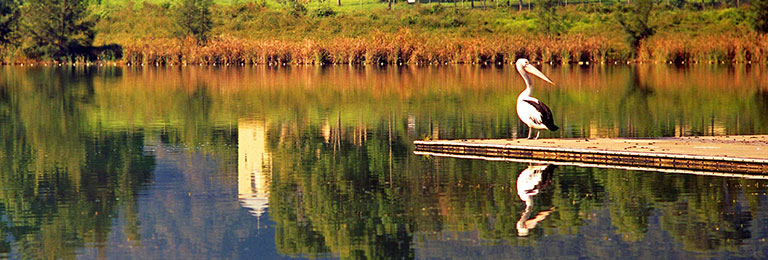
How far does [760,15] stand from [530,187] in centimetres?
6589

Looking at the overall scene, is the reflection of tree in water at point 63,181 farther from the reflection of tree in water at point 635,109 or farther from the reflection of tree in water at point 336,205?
the reflection of tree in water at point 635,109

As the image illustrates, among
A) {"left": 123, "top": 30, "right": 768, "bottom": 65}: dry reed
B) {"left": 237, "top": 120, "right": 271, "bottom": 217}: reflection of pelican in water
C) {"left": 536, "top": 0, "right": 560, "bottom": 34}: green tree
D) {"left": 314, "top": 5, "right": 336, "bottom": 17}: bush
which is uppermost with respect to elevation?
{"left": 314, "top": 5, "right": 336, "bottom": 17}: bush

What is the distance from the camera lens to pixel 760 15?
3049 inches

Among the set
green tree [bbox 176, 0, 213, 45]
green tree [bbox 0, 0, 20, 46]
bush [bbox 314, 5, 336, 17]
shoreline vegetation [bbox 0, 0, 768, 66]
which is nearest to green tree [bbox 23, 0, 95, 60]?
shoreline vegetation [bbox 0, 0, 768, 66]

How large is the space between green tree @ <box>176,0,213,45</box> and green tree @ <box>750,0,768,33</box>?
43222 mm

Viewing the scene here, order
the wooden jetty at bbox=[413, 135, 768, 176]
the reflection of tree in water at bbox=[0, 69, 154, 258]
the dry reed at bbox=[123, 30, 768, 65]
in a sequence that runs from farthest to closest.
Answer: the dry reed at bbox=[123, 30, 768, 65]
the wooden jetty at bbox=[413, 135, 768, 176]
the reflection of tree in water at bbox=[0, 69, 154, 258]

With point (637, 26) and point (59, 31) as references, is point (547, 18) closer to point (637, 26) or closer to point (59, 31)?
point (637, 26)

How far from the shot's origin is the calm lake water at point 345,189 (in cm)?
1302

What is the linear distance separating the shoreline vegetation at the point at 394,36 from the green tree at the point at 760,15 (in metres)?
0.30

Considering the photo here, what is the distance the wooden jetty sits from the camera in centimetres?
1873

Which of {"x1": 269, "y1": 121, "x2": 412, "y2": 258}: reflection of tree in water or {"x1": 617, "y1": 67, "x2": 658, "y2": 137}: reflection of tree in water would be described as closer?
{"x1": 269, "y1": 121, "x2": 412, "y2": 258}: reflection of tree in water

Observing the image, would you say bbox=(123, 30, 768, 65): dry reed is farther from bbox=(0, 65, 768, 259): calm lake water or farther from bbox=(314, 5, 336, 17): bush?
bbox=(0, 65, 768, 259): calm lake water

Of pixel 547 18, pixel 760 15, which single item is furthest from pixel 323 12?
pixel 760 15

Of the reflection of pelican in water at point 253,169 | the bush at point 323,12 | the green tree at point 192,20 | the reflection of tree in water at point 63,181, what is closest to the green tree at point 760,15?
the bush at point 323,12
